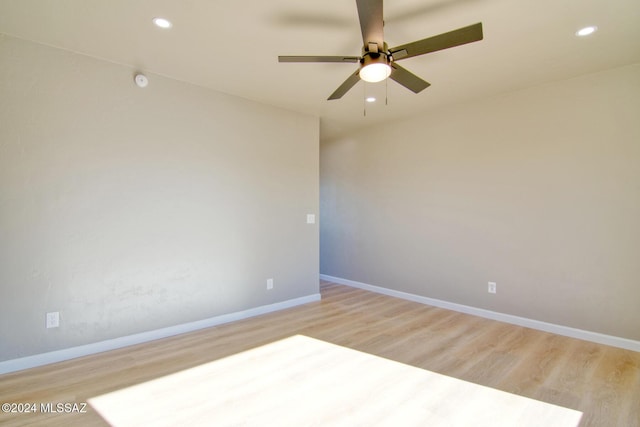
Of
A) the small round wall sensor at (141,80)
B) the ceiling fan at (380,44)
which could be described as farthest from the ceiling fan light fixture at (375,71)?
the small round wall sensor at (141,80)

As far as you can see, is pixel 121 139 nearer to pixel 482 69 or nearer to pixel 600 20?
pixel 482 69

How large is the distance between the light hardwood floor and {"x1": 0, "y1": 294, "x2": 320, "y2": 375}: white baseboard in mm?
80

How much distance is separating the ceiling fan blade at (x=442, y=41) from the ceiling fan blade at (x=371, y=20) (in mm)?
145

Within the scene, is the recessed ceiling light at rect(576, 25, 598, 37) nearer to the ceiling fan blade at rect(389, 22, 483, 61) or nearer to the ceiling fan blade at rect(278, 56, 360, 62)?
the ceiling fan blade at rect(389, 22, 483, 61)

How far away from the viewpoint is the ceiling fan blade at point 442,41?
1.77m

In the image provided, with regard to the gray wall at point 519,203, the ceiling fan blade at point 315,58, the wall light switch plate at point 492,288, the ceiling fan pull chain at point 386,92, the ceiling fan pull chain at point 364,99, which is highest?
the ceiling fan pull chain at point 364,99

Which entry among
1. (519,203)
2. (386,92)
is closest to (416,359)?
(519,203)

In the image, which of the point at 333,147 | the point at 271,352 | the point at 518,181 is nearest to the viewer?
the point at 271,352

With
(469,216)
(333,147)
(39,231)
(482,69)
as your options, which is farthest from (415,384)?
(333,147)

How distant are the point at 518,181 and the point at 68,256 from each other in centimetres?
455

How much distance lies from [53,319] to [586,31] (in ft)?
15.8

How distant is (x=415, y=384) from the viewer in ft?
7.55

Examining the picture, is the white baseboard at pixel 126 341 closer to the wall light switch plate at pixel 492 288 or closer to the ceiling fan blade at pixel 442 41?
the wall light switch plate at pixel 492 288

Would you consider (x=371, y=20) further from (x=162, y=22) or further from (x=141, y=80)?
(x=141, y=80)
